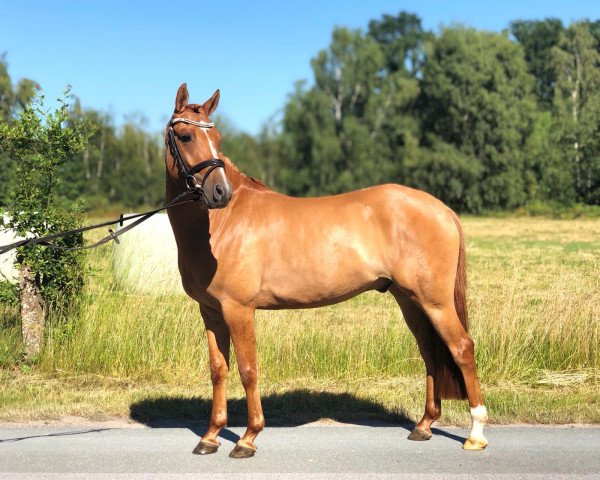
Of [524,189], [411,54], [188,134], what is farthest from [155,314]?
[411,54]

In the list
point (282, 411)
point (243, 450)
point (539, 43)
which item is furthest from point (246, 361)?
point (539, 43)

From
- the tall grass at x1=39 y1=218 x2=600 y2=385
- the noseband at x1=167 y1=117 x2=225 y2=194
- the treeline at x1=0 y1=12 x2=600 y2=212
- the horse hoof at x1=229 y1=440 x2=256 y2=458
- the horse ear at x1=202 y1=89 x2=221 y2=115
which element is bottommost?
the horse hoof at x1=229 y1=440 x2=256 y2=458

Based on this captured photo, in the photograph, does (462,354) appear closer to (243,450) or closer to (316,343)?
(243,450)

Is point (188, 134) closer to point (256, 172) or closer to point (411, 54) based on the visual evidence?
point (256, 172)

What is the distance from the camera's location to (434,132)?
2030 inches

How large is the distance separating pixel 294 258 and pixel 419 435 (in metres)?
1.67

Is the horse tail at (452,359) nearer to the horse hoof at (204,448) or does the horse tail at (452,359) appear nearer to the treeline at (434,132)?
the horse hoof at (204,448)

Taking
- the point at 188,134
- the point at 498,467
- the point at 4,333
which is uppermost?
the point at 188,134

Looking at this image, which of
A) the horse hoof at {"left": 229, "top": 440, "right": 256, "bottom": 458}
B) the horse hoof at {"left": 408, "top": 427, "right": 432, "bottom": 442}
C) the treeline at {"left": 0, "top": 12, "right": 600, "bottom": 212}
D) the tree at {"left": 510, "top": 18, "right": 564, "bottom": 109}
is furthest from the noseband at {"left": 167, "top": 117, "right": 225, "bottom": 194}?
the tree at {"left": 510, "top": 18, "right": 564, "bottom": 109}

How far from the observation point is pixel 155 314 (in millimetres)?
7910

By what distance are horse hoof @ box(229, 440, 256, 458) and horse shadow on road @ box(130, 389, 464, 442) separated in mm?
610

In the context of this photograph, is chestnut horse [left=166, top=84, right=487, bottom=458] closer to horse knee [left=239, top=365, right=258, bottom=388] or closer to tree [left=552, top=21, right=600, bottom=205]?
horse knee [left=239, top=365, right=258, bottom=388]

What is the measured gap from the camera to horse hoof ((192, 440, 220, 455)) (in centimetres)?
475

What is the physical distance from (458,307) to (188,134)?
2.45m
